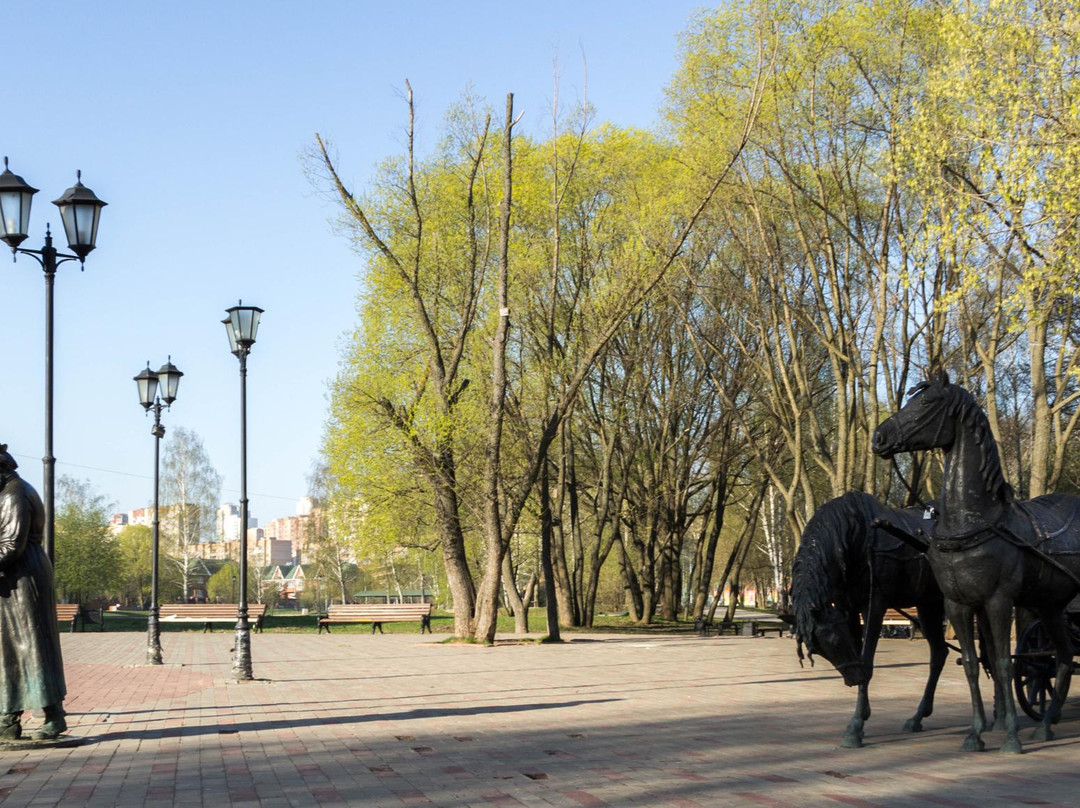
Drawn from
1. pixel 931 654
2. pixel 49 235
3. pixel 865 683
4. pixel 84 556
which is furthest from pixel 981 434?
pixel 84 556

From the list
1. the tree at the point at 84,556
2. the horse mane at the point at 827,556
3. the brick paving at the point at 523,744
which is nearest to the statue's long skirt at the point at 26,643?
the brick paving at the point at 523,744

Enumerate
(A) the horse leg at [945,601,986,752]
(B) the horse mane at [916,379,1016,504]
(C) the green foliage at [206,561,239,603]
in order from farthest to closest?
(C) the green foliage at [206,561,239,603], (A) the horse leg at [945,601,986,752], (B) the horse mane at [916,379,1016,504]

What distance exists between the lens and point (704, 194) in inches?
1020

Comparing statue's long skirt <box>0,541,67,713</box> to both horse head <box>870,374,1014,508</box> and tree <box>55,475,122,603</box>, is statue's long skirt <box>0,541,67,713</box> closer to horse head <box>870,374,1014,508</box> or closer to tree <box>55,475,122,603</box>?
horse head <box>870,374,1014,508</box>

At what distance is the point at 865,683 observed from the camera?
9320 mm

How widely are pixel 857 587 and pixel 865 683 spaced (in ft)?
2.96

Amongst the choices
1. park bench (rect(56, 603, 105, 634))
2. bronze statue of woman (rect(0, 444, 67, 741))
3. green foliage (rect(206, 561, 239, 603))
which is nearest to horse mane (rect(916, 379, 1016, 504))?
bronze statue of woman (rect(0, 444, 67, 741))

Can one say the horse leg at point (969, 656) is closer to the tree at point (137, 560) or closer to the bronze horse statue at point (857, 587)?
the bronze horse statue at point (857, 587)

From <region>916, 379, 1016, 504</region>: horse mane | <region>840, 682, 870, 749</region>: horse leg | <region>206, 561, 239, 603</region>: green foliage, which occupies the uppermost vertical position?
<region>916, 379, 1016, 504</region>: horse mane

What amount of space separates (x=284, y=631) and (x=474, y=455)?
Result: 46.7ft

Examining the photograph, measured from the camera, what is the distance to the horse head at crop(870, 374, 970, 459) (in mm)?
8914

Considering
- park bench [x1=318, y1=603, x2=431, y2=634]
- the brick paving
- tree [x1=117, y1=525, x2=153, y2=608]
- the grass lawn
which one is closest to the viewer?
the brick paving

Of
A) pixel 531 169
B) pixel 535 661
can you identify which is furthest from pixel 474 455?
pixel 531 169

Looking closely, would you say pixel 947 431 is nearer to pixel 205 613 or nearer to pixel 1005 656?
pixel 1005 656
